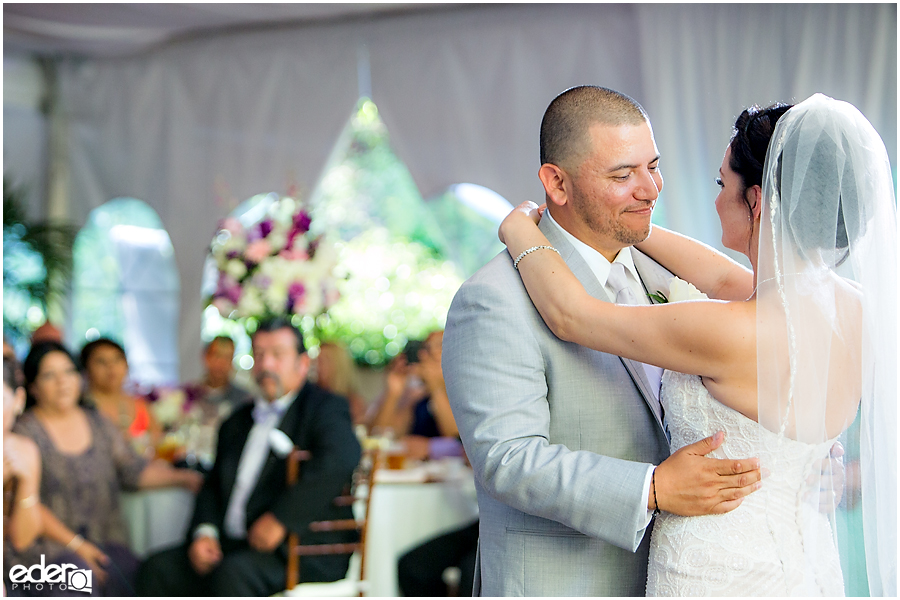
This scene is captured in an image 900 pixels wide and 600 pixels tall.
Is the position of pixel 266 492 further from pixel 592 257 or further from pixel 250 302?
pixel 592 257

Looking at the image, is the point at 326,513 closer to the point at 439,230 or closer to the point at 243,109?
the point at 439,230

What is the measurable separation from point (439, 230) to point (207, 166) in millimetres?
2072

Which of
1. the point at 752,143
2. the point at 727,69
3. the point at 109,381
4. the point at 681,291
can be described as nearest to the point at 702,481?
the point at 681,291

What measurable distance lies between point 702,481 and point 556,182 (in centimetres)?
75

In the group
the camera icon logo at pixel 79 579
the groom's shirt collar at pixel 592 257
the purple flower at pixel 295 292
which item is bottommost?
the camera icon logo at pixel 79 579

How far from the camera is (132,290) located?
288 inches

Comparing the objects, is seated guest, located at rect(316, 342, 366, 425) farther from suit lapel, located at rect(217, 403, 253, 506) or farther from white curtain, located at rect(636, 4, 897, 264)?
white curtain, located at rect(636, 4, 897, 264)

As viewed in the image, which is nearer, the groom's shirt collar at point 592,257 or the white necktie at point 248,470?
the groom's shirt collar at point 592,257

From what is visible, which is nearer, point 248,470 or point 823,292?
point 823,292

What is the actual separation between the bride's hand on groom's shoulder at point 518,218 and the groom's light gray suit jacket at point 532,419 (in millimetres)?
90

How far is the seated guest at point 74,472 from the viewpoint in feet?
11.5

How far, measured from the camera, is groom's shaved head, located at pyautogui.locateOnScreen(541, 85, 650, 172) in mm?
1816

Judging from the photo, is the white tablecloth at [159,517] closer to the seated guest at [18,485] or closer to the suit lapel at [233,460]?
the suit lapel at [233,460]

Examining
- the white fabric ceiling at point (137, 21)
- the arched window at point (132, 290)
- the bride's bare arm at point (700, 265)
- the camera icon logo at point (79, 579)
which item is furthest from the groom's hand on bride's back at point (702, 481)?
the arched window at point (132, 290)
